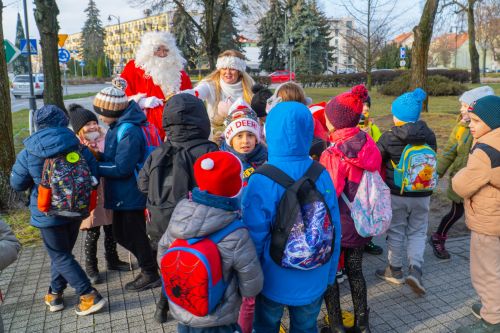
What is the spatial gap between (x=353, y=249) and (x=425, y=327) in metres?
0.88

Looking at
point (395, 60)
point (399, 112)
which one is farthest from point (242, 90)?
point (395, 60)

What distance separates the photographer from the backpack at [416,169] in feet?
11.4

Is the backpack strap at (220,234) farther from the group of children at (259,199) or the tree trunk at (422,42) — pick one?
the tree trunk at (422,42)

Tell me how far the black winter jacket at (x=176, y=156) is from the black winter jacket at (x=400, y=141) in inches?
64.9

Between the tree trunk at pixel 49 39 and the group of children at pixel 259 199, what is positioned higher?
the tree trunk at pixel 49 39

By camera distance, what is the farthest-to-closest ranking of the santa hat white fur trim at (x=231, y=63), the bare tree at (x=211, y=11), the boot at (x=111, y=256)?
the bare tree at (x=211, y=11), the santa hat white fur trim at (x=231, y=63), the boot at (x=111, y=256)

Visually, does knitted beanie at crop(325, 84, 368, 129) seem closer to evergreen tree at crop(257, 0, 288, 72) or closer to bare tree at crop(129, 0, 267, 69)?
bare tree at crop(129, 0, 267, 69)

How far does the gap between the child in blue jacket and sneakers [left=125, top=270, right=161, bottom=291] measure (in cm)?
162

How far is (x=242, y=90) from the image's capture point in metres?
4.79

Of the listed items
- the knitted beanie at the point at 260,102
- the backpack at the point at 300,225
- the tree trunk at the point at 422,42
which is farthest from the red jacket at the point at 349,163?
the tree trunk at the point at 422,42

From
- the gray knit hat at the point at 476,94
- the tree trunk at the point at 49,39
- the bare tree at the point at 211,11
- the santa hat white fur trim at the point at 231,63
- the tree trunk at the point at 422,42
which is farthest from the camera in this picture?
the bare tree at the point at 211,11

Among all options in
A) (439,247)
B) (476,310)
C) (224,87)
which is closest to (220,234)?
(476,310)

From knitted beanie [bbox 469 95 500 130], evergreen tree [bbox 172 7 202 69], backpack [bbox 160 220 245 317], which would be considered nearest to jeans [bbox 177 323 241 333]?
backpack [bbox 160 220 245 317]

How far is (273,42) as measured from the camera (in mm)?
49219
